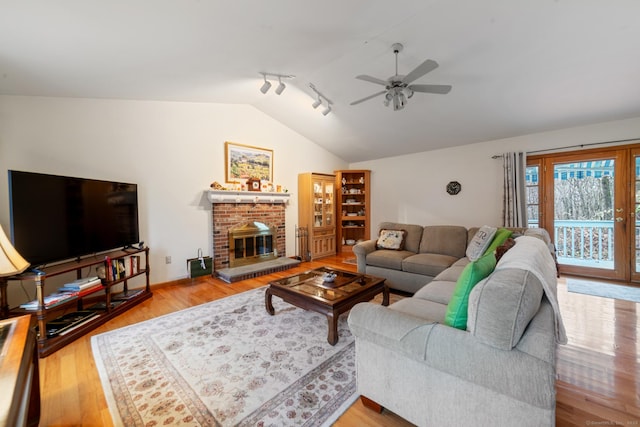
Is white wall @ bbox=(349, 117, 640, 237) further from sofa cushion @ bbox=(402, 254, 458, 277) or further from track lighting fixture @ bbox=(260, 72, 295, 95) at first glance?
track lighting fixture @ bbox=(260, 72, 295, 95)

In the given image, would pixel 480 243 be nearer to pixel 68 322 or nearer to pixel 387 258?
pixel 387 258

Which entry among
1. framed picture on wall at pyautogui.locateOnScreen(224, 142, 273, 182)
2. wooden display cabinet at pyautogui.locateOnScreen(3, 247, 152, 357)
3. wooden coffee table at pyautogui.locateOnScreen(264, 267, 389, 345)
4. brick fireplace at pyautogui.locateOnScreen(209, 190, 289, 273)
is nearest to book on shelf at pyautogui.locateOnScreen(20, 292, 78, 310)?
wooden display cabinet at pyautogui.locateOnScreen(3, 247, 152, 357)

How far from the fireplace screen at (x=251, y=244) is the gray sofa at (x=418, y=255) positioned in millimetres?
2018

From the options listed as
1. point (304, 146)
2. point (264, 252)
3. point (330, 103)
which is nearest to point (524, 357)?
point (330, 103)

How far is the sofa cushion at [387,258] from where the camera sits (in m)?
3.49

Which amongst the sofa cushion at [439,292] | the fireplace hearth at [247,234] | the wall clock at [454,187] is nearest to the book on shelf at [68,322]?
the fireplace hearth at [247,234]

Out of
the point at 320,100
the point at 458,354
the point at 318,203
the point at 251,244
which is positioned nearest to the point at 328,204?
the point at 318,203

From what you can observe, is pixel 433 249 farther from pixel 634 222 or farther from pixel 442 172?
pixel 634 222

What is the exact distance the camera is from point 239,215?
15.1ft

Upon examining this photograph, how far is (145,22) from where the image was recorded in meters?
1.94

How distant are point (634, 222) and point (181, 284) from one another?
6.79 metres

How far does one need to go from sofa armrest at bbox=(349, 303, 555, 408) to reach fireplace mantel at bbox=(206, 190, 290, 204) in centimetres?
345

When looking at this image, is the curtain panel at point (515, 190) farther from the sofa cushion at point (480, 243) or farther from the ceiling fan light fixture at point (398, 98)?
the ceiling fan light fixture at point (398, 98)

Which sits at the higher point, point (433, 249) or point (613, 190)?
point (613, 190)
